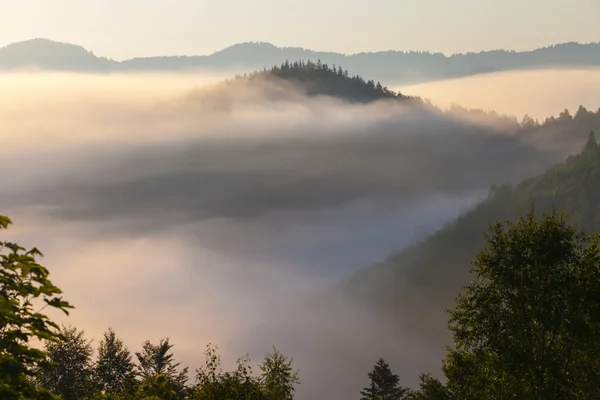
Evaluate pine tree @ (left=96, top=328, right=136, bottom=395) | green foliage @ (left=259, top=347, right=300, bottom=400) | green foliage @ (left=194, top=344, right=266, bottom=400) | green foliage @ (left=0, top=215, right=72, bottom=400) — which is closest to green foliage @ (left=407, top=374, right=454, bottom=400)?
green foliage @ (left=259, top=347, right=300, bottom=400)

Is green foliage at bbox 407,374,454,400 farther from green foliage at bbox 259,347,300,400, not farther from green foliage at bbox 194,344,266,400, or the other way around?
green foliage at bbox 194,344,266,400

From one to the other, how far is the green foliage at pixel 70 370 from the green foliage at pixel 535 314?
5149 centimetres

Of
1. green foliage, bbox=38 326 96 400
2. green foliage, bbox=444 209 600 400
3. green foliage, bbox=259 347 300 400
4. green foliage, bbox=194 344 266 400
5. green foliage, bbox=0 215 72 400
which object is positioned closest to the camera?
green foliage, bbox=0 215 72 400

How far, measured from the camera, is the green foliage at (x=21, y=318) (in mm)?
18266

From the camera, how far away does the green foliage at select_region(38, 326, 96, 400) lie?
274 feet

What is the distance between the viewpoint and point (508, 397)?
1624 inches

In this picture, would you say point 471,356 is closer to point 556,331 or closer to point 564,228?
point 556,331

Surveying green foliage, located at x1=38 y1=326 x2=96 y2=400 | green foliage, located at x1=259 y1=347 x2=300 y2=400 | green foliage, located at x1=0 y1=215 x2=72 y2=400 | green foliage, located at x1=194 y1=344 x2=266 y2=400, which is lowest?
green foliage, located at x1=0 y1=215 x2=72 y2=400

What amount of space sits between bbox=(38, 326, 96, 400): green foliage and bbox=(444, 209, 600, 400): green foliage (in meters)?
51.5

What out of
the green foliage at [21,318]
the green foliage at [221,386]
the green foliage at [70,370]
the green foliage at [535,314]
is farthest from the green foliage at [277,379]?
the green foliage at [21,318]

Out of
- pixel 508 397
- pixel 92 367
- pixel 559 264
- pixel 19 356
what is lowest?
pixel 19 356

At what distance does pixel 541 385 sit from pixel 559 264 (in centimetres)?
700

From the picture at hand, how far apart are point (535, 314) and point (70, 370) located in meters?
63.8

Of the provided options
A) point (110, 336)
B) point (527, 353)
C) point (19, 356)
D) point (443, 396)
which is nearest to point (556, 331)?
point (527, 353)
